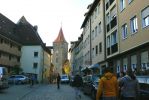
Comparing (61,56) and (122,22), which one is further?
(61,56)

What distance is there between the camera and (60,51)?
451 ft

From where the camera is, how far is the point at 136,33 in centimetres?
2728

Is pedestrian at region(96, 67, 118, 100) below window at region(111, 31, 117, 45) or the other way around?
below

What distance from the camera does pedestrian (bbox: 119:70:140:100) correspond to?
33.2ft

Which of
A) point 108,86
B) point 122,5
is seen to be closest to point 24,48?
point 122,5

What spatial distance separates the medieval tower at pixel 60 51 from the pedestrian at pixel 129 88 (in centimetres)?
12281

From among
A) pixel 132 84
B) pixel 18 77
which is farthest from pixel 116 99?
pixel 18 77

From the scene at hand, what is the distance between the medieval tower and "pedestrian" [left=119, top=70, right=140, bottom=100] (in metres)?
123

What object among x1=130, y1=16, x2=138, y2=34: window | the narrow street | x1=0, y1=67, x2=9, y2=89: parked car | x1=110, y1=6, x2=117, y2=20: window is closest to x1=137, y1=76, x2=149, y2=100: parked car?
the narrow street

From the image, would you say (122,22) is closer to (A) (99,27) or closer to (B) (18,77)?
(A) (99,27)

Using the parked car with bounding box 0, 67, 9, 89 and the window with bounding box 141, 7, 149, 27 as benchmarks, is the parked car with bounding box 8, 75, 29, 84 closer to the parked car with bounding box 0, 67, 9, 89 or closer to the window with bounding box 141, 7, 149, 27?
the parked car with bounding box 0, 67, 9, 89

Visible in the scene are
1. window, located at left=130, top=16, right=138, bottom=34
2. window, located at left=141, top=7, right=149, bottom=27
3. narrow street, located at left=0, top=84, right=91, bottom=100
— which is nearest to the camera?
narrow street, located at left=0, top=84, right=91, bottom=100

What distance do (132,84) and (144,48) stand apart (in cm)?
1582

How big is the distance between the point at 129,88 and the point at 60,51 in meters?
127
